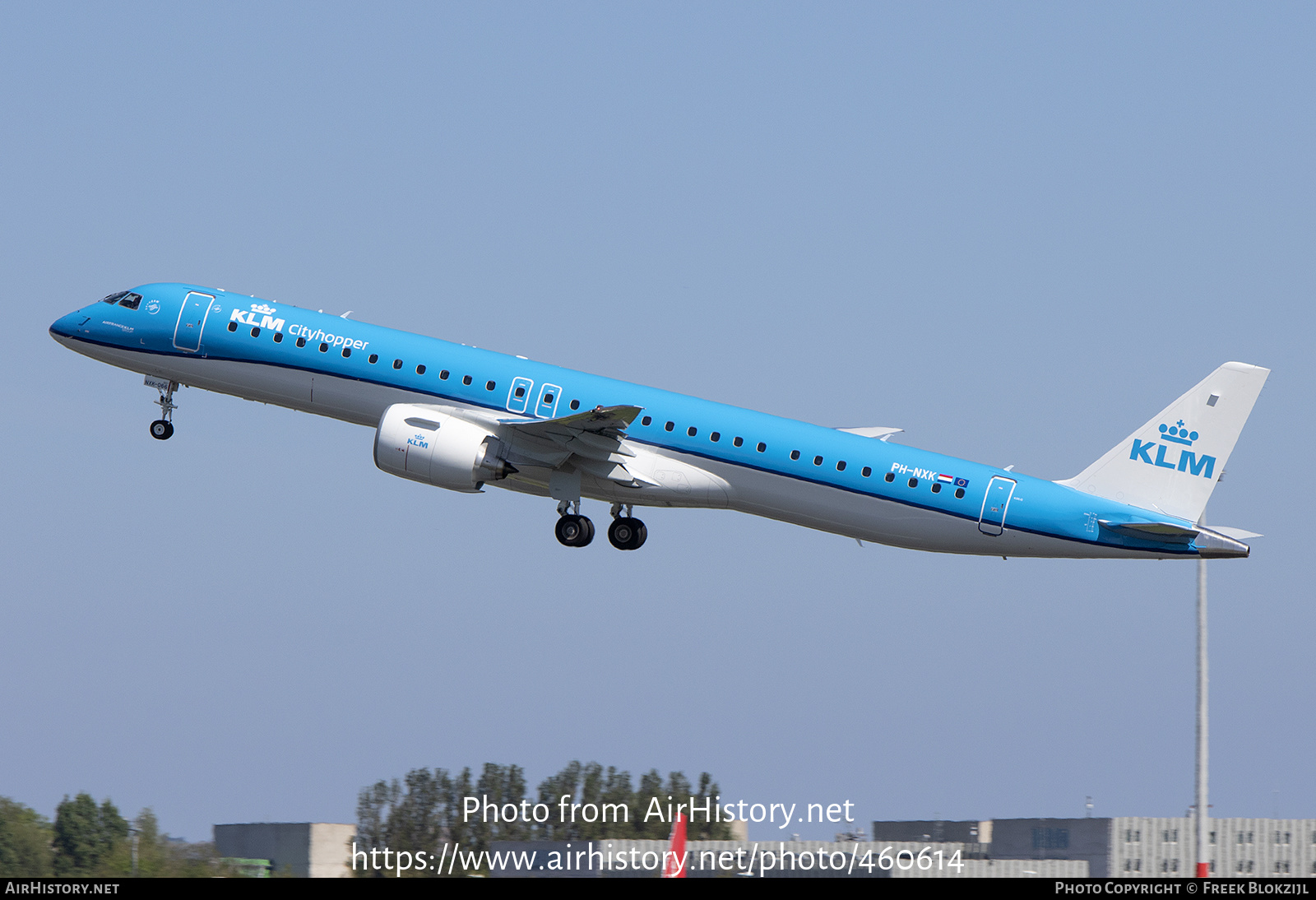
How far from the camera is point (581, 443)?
40.6 metres

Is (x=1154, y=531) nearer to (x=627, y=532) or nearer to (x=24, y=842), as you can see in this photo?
(x=627, y=532)

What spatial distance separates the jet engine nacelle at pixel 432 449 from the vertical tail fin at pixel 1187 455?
1626cm

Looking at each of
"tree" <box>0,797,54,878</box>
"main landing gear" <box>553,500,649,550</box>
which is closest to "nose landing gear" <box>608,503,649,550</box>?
"main landing gear" <box>553,500,649,550</box>

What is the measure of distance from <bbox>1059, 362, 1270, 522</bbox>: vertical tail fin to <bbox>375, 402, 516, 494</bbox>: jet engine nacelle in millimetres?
16257

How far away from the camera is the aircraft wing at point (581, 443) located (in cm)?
3931

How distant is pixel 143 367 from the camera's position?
44.5 meters

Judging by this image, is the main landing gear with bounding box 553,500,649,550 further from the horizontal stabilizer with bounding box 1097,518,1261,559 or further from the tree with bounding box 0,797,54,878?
the tree with bounding box 0,797,54,878

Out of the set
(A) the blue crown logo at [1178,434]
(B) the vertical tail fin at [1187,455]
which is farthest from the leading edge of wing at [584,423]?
(A) the blue crown logo at [1178,434]

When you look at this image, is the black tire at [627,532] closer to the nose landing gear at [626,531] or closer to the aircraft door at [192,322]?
the nose landing gear at [626,531]

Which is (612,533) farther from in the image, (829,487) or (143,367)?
(143,367)

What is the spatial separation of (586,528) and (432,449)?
→ 5446mm

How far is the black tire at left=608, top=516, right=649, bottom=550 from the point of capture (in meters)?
44.4
